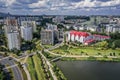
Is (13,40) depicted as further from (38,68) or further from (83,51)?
(83,51)

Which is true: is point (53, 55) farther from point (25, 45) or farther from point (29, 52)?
point (25, 45)

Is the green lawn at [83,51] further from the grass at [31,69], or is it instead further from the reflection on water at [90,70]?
the grass at [31,69]

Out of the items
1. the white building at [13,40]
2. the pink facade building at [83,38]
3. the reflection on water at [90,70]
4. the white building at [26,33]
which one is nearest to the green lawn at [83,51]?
the reflection on water at [90,70]

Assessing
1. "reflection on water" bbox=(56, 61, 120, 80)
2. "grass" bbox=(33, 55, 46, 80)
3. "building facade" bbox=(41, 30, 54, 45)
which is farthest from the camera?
"building facade" bbox=(41, 30, 54, 45)

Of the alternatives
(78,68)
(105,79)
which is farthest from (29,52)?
(105,79)

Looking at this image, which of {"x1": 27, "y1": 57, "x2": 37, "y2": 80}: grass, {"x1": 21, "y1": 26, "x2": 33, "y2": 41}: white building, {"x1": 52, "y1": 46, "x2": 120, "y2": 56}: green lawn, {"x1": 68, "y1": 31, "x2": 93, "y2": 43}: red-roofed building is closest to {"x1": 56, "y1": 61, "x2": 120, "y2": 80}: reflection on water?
{"x1": 27, "y1": 57, "x2": 37, "y2": 80}: grass

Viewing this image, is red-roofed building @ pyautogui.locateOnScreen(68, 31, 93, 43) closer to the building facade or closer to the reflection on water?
the building facade
